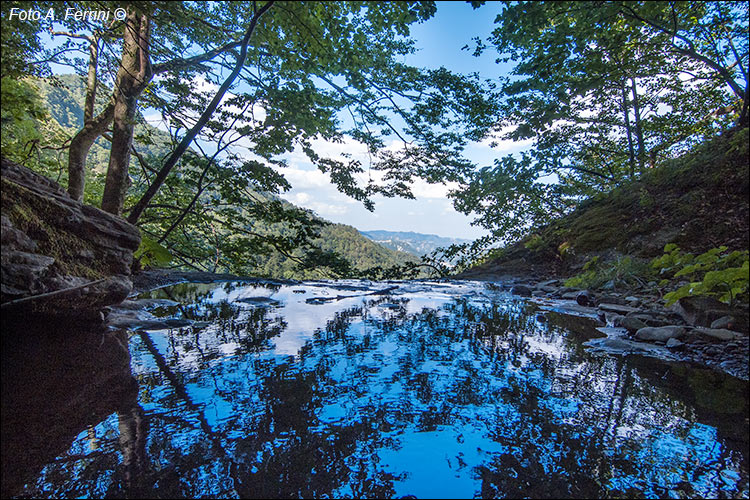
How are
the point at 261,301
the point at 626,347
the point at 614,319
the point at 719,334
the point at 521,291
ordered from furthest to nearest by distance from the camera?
the point at 521,291, the point at 261,301, the point at 614,319, the point at 626,347, the point at 719,334

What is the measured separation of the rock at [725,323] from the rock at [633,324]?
63cm

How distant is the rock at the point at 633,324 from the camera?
3.94 m

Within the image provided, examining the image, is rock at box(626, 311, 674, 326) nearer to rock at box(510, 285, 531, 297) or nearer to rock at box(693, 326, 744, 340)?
rock at box(693, 326, 744, 340)

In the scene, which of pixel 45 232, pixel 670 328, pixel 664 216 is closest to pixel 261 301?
pixel 45 232

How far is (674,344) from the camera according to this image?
3.41m

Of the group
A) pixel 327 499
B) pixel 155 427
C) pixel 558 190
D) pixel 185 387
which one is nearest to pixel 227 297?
pixel 185 387

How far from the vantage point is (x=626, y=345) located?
138 inches

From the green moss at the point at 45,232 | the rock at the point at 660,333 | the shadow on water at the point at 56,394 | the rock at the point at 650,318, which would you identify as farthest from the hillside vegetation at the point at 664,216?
the green moss at the point at 45,232

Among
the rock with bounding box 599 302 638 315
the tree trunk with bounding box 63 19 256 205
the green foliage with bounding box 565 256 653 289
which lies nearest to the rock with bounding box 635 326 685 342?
the rock with bounding box 599 302 638 315

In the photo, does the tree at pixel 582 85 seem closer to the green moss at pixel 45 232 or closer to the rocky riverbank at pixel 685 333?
the rocky riverbank at pixel 685 333

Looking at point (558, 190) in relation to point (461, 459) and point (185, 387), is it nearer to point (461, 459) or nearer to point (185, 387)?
point (461, 459)

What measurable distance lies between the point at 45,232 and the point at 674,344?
696 centimetres

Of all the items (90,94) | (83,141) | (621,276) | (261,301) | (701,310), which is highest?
(90,94)

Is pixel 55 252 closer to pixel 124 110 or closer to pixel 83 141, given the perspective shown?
pixel 124 110
